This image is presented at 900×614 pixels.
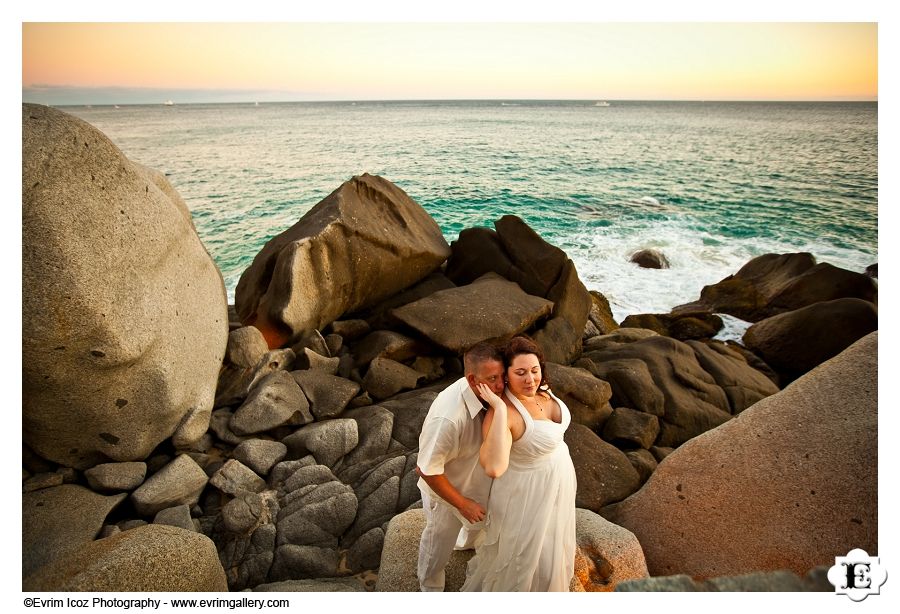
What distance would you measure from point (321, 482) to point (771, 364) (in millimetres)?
6419

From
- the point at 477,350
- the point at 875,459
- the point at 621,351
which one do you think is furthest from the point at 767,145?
the point at 477,350

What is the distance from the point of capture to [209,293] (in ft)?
17.0

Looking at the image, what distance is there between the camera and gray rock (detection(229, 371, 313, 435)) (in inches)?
200

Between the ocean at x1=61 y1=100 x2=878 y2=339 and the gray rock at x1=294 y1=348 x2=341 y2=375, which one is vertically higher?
the ocean at x1=61 y1=100 x2=878 y2=339

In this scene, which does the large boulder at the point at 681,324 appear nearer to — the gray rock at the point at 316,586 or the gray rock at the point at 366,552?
the gray rock at the point at 366,552

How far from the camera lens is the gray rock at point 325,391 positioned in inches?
211

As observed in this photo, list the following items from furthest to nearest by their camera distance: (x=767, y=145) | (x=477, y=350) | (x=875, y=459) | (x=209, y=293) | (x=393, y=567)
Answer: (x=767, y=145)
(x=209, y=293)
(x=875, y=459)
(x=393, y=567)
(x=477, y=350)

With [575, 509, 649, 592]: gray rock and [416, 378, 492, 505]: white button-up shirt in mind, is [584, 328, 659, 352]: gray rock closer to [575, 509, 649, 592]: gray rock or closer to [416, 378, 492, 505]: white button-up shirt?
[575, 509, 649, 592]: gray rock

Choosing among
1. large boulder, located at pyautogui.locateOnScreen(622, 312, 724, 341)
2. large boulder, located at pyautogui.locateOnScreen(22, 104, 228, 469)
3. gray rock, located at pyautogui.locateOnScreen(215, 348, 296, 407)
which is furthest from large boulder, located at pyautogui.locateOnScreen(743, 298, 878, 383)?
large boulder, located at pyautogui.locateOnScreen(22, 104, 228, 469)

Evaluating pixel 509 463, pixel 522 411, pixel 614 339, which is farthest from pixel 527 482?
pixel 614 339

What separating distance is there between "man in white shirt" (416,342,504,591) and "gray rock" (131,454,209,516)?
208 centimetres

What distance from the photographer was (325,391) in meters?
5.50

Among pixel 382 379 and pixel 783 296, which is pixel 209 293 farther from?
pixel 783 296

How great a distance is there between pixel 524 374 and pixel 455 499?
75cm
